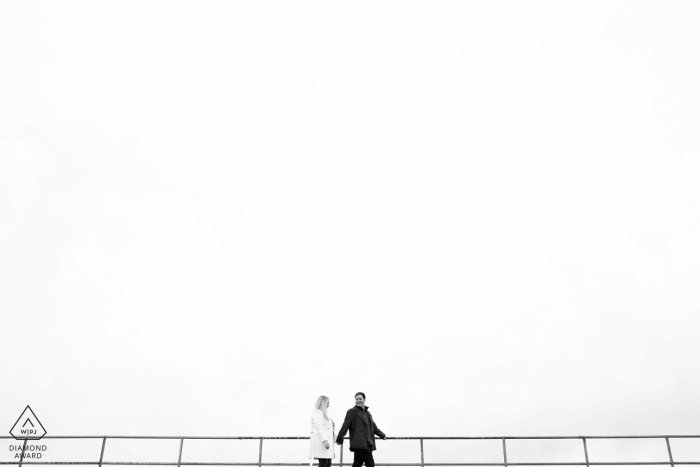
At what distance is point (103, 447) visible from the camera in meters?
13.5

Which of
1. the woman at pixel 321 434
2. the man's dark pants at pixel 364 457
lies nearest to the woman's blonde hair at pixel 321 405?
the woman at pixel 321 434

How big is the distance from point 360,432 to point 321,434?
688mm

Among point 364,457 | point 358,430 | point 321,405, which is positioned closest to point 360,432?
point 358,430

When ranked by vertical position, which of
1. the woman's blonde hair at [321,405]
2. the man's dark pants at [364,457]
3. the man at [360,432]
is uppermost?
the woman's blonde hair at [321,405]

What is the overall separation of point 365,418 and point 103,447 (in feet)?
19.7

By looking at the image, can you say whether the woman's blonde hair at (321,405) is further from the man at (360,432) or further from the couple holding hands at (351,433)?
the man at (360,432)

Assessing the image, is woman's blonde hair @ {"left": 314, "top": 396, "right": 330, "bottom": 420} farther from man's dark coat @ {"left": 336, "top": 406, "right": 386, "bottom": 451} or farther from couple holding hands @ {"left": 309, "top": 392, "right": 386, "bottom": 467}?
man's dark coat @ {"left": 336, "top": 406, "right": 386, "bottom": 451}

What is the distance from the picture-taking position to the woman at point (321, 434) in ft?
36.5

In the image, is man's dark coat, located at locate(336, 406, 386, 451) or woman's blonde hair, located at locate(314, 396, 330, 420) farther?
woman's blonde hair, located at locate(314, 396, 330, 420)

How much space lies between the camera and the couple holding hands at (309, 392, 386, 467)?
36.0 feet

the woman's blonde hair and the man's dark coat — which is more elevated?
the woman's blonde hair

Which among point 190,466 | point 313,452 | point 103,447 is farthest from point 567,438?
point 103,447

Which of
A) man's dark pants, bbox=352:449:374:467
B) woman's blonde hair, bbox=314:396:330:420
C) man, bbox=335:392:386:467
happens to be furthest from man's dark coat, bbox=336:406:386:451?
woman's blonde hair, bbox=314:396:330:420

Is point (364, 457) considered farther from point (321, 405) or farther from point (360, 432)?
point (321, 405)
